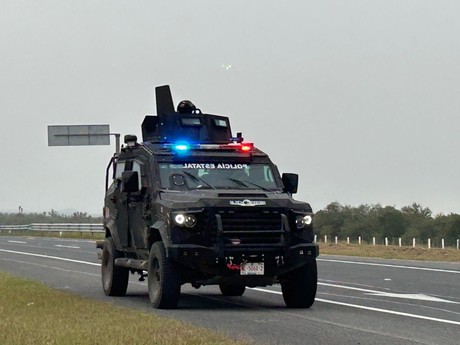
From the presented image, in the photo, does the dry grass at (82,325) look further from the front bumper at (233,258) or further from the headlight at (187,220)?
the headlight at (187,220)

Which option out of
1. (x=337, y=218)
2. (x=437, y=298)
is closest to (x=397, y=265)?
(x=437, y=298)

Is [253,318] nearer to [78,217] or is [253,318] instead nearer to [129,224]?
[129,224]

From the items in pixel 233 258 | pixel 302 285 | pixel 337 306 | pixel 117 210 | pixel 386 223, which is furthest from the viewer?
pixel 386 223

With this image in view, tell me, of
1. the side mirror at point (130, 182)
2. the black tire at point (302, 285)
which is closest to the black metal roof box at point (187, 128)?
the side mirror at point (130, 182)

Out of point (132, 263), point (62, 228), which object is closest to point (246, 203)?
point (132, 263)

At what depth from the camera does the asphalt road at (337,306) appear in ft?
38.9

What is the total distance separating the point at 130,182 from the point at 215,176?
1335 mm

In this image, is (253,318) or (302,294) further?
(302,294)

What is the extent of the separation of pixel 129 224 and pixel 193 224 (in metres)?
2.71

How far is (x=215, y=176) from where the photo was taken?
16.0 m

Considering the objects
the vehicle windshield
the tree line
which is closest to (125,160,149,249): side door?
the vehicle windshield

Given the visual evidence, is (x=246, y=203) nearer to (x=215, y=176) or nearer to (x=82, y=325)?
(x=215, y=176)

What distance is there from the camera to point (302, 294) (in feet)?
50.3

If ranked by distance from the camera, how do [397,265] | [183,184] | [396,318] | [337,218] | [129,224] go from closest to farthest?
[396,318], [183,184], [129,224], [397,265], [337,218]
